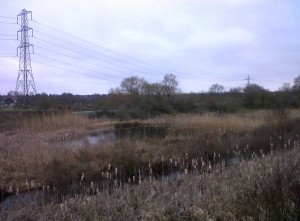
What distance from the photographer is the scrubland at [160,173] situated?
6027mm

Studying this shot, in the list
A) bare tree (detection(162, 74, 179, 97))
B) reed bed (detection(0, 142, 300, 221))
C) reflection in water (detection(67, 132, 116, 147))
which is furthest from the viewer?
bare tree (detection(162, 74, 179, 97))

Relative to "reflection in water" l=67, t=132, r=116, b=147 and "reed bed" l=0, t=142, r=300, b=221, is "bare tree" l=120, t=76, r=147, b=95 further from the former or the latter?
"reed bed" l=0, t=142, r=300, b=221

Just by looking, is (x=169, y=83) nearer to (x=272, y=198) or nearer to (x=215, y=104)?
(x=215, y=104)

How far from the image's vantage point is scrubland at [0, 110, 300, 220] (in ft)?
19.8

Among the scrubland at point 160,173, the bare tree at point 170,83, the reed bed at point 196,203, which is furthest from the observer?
the bare tree at point 170,83

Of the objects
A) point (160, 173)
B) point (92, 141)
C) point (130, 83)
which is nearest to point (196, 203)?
point (160, 173)

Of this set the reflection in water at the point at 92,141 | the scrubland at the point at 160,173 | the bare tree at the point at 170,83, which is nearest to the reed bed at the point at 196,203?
the scrubland at the point at 160,173

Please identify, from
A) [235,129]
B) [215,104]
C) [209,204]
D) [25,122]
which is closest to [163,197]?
[209,204]

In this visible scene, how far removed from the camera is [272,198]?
529cm

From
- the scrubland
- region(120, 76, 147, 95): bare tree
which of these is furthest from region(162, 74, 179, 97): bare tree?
the scrubland

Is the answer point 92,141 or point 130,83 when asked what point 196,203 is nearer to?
point 92,141

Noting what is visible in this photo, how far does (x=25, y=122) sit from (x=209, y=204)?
56.3ft

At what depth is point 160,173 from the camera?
1216 centimetres

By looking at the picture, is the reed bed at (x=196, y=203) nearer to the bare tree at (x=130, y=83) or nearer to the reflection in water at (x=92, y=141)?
the reflection in water at (x=92, y=141)
